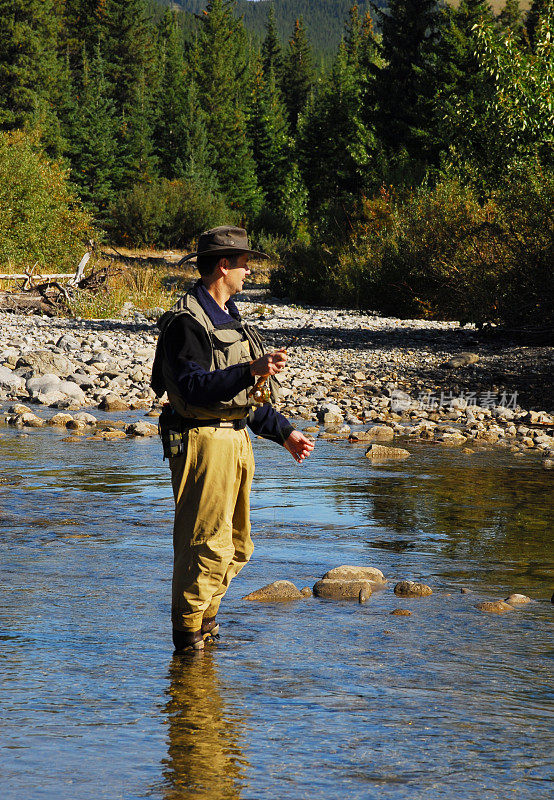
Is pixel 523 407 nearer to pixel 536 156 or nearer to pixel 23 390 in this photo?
pixel 536 156

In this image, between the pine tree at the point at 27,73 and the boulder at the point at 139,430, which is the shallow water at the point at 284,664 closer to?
the boulder at the point at 139,430

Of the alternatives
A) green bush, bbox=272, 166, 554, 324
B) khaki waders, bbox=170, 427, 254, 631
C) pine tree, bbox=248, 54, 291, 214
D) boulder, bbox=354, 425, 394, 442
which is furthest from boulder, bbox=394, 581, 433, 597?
pine tree, bbox=248, 54, 291, 214

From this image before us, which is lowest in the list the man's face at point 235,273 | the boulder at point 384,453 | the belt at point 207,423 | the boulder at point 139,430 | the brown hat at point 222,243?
the boulder at point 384,453

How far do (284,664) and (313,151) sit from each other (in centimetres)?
6011

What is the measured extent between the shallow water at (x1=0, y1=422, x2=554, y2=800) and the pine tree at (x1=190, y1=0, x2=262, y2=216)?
58.3m

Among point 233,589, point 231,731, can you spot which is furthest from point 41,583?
point 231,731

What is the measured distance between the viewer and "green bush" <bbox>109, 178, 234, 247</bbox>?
51.7 meters

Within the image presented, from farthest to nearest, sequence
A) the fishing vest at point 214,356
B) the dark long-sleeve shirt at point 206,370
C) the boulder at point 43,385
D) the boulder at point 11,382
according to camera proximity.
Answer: the boulder at point 11,382 → the boulder at point 43,385 → the fishing vest at point 214,356 → the dark long-sleeve shirt at point 206,370

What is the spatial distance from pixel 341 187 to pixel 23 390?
42462mm

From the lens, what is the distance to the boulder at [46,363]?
1517cm

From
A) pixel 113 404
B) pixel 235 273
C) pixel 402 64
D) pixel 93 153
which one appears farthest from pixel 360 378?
pixel 93 153

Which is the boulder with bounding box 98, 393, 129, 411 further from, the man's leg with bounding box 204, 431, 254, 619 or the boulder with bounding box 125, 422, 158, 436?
the man's leg with bounding box 204, 431, 254, 619

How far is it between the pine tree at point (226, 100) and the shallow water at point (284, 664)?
58343mm

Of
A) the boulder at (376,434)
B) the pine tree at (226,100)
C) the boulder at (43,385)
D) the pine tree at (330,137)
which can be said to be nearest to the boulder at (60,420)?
the boulder at (43,385)
